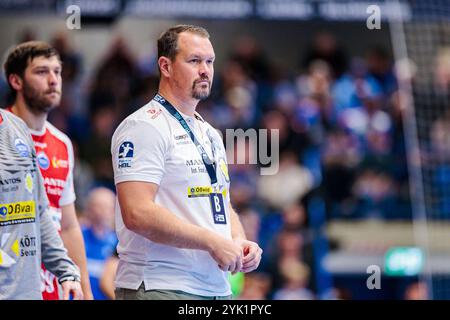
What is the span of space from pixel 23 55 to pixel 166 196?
145cm

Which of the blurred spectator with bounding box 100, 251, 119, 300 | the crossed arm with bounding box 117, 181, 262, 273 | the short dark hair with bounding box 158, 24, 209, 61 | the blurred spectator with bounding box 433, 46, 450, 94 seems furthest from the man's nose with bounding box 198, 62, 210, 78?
the blurred spectator with bounding box 433, 46, 450, 94

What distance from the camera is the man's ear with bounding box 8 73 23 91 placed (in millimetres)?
5551

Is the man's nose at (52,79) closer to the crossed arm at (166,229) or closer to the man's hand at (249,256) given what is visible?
the crossed arm at (166,229)

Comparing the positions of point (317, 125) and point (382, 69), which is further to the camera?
point (382, 69)

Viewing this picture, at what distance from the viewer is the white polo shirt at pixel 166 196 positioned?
4699mm

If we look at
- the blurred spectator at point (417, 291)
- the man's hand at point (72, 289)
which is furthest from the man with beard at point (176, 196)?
the blurred spectator at point (417, 291)

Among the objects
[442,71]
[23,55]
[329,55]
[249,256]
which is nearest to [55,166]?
[23,55]

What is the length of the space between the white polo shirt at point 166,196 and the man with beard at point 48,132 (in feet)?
2.96

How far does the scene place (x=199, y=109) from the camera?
12961mm

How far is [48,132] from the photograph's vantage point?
5816 mm

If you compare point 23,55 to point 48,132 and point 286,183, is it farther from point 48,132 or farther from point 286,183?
point 286,183

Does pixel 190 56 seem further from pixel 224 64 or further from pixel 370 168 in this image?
pixel 224 64

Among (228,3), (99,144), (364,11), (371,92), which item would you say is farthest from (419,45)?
(99,144)

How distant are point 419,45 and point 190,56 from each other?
1011 centimetres
